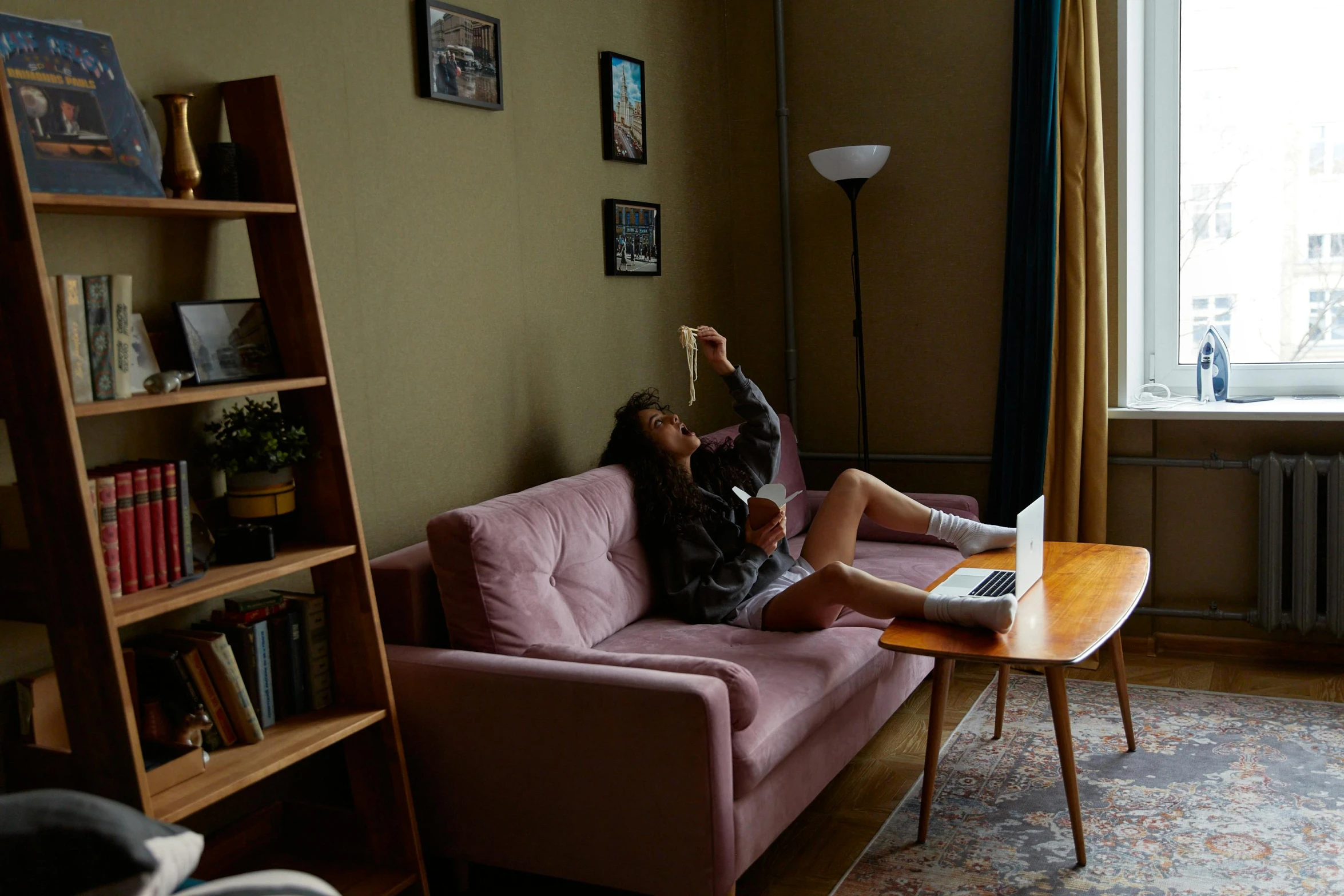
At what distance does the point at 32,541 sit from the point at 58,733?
0.37 metres

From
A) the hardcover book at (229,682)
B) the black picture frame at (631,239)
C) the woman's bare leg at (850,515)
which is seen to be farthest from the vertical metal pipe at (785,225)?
the hardcover book at (229,682)

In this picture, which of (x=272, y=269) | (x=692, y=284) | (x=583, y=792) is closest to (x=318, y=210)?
(x=272, y=269)

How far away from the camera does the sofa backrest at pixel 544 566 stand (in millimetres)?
2400

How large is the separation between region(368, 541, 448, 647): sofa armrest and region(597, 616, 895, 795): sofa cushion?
1.45 ft

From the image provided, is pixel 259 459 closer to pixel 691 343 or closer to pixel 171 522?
pixel 171 522

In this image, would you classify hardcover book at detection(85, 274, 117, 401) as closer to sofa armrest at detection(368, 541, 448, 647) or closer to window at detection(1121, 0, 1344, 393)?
sofa armrest at detection(368, 541, 448, 647)

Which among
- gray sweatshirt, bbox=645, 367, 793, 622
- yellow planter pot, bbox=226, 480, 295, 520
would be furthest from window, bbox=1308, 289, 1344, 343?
yellow planter pot, bbox=226, 480, 295, 520

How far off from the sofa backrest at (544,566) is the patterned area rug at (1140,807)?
0.83 meters

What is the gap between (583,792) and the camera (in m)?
2.20

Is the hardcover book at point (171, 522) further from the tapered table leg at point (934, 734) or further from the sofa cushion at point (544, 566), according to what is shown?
the tapered table leg at point (934, 734)

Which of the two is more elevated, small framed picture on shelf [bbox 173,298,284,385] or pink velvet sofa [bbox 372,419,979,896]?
small framed picture on shelf [bbox 173,298,284,385]

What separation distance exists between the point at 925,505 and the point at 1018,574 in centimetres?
107

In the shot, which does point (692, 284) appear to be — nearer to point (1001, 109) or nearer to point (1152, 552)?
point (1001, 109)

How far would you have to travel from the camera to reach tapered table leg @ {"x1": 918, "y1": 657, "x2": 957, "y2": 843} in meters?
2.53
